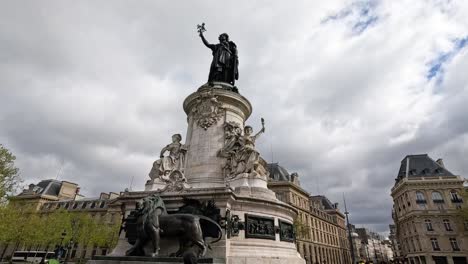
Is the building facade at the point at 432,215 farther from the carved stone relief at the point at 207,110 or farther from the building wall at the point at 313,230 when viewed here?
the carved stone relief at the point at 207,110

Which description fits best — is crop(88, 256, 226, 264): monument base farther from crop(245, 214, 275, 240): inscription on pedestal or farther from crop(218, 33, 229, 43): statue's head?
crop(218, 33, 229, 43): statue's head

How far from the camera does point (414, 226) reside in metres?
50.3

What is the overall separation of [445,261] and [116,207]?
62.1 m

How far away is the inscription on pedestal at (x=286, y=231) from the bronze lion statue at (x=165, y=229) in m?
3.04

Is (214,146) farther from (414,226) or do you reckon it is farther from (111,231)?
(414,226)

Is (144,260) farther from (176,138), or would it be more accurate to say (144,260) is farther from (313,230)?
(313,230)

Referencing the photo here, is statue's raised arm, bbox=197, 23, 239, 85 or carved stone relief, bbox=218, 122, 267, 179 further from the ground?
statue's raised arm, bbox=197, 23, 239, 85

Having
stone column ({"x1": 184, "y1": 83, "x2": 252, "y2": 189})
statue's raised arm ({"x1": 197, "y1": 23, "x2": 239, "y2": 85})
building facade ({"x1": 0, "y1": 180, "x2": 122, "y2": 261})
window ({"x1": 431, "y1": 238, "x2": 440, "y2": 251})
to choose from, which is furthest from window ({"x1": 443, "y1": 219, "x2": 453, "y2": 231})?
building facade ({"x1": 0, "y1": 180, "x2": 122, "y2": 261})

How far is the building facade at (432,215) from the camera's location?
4572 centimetres

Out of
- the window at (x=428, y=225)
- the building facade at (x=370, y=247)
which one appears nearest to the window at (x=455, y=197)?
the window at (x=428, y=225)

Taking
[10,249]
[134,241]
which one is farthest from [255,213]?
[10,249]

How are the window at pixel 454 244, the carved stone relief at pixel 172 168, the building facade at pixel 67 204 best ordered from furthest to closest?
1. the building facade at pixel 67 204
2. the window at pixel 454 244
3. the carved stone relief at pixel 172 168

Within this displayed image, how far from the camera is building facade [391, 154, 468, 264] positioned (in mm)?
45719

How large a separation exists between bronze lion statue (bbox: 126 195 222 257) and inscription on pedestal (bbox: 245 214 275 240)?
139 cm
